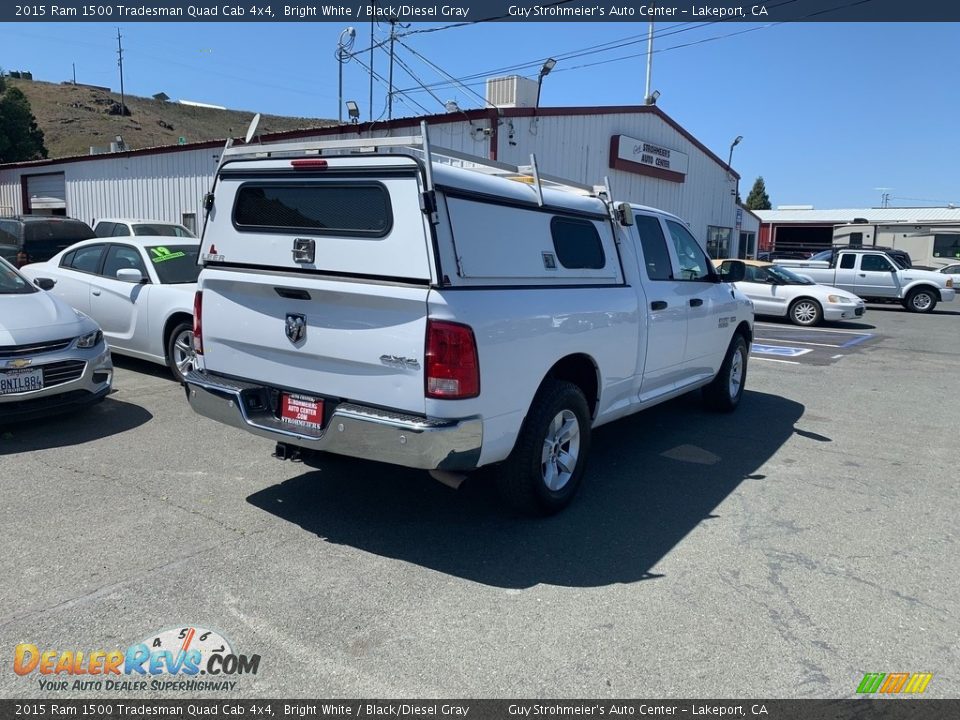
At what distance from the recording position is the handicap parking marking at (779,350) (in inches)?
505

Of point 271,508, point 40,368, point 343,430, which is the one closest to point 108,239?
point 40,368

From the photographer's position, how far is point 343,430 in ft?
13.1

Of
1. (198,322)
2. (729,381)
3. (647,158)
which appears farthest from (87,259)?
(647,158)

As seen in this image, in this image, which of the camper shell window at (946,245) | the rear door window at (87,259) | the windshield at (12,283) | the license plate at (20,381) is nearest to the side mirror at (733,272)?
the license plate at (20,381)

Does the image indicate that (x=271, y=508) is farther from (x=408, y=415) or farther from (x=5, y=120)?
(x=5, y=120)

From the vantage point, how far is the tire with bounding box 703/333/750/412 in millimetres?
7617

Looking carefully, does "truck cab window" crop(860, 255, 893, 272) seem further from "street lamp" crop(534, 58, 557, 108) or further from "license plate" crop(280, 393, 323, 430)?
"license plate" crop(280, 393, 323, 430)

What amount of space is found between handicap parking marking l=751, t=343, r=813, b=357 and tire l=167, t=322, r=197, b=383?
9309mm

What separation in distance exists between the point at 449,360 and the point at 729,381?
484 cm

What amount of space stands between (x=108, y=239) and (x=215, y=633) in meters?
7.17

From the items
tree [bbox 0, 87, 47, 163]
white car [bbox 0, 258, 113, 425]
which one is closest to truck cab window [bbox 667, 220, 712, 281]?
white car [bbox 0, 258, 113, 425]

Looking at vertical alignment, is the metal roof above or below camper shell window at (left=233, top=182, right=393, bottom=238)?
above

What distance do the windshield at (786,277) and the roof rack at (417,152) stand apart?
1425cm

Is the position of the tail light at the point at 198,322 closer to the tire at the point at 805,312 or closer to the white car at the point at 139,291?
the white car at the point at 139,291
